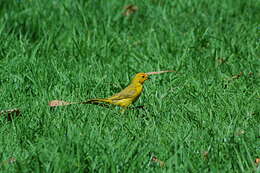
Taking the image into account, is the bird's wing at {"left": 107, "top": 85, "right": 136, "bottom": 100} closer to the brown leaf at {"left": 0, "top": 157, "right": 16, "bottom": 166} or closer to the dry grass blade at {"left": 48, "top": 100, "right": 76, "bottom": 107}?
the dry grass blade at {"left": 48, "top": 100, "right": 76, "bottom": 107}

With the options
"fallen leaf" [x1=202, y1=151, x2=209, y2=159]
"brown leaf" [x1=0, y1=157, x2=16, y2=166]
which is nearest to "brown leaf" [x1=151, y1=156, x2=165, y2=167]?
"fallen leaf" [x1=202, y1=151, x2=209, y2=159]

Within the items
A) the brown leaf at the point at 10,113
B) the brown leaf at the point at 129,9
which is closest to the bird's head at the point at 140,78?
the brown leaf at the point at 10,113

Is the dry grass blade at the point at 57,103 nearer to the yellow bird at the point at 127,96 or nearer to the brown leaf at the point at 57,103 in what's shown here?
the brown leaf at the point at 57,103

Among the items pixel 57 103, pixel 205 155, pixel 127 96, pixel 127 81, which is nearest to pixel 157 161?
pixel 205 155

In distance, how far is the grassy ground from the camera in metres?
3.93

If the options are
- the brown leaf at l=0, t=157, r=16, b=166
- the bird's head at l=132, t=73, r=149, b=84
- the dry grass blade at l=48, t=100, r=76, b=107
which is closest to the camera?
the brown leaf at l=0, t=157, r=16, b=166

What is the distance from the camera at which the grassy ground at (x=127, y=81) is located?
12.9 ft

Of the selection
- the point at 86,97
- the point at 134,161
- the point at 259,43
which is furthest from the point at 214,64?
the point at 134,161

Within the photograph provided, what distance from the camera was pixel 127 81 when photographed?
6184 millimetres

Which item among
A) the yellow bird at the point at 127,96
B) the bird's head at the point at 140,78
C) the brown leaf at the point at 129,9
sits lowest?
the yellow bird at the point at 127,96

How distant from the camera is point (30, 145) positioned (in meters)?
4.23

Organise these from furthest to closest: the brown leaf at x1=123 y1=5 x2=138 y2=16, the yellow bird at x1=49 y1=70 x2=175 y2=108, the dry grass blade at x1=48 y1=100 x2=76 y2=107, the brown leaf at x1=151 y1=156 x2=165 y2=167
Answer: the brown leaf at x1=123 y1=5 x2=138 y2=16 < the yellow bird at x1=49 y1=70 x2=175 y2=108 < the dry grass blade at x1=48 y1=100 x2=76 y2=107 < the brown leaf at x1=151 y1=156 x2=165 y2=167

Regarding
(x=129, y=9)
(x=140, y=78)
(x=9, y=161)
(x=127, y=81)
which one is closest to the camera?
(x=9, y=161)

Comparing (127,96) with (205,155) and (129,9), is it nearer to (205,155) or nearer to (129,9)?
(205,155)
